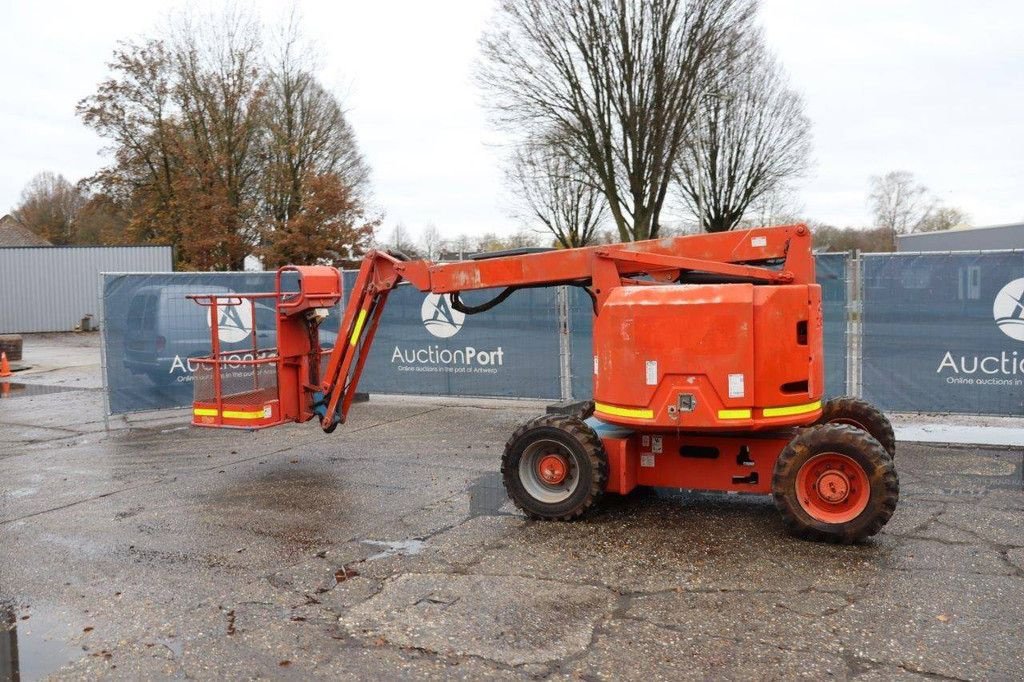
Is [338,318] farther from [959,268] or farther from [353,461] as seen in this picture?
[959,268]

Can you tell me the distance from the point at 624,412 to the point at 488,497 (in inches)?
73.0

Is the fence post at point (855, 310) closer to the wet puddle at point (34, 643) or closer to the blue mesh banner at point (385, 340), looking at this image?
the blue mesh banner at point (385, 340)

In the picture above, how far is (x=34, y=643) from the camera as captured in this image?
5.11 m

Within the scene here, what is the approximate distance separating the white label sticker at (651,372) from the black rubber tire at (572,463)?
28.0 inches

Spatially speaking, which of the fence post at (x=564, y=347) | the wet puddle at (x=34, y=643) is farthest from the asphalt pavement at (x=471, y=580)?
the fence post at (x=564, y=347)

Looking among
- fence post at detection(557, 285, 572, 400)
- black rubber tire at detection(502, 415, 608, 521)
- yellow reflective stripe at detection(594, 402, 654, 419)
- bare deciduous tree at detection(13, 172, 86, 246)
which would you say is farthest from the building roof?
yellow reflective stripe at detection(594, 402, 654, 419)

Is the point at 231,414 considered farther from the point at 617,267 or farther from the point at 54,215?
the point at 54,215

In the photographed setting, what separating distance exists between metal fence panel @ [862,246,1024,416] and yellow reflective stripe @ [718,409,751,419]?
541cm

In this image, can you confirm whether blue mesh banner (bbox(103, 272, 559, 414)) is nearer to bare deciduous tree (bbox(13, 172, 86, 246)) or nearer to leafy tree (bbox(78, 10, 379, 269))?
leafy tree (bbox(78, 10, 379, 269))

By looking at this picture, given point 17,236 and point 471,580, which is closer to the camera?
point 471,580

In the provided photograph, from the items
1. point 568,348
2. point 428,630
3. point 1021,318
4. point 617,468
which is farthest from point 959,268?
point 428,630

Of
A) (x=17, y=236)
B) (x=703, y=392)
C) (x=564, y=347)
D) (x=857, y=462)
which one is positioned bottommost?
(x=857, y=462)

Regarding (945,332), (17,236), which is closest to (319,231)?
(945,332)

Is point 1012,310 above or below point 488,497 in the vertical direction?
above
